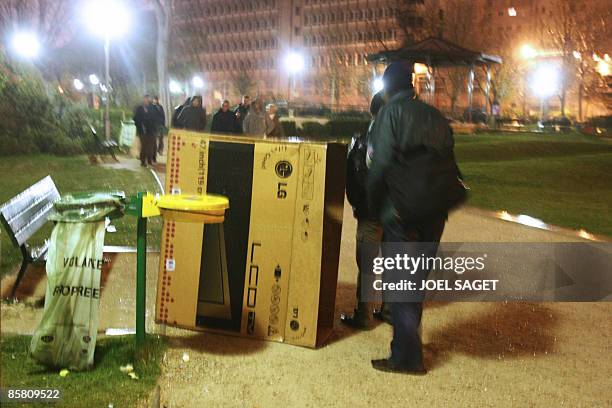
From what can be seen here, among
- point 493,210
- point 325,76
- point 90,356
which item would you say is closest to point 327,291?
point 90,356

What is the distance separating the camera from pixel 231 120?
16.4m

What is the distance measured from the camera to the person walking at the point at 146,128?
60.4 ft

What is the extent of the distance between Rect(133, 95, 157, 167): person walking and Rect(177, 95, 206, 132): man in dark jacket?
83.7 inches

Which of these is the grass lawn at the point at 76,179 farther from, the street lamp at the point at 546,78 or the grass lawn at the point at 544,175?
the street lamp at the point at 546,78

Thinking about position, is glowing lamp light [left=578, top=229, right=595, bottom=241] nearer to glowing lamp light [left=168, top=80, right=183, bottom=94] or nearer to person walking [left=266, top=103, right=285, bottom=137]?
person walking [left=266, top=103, right=285, bottom=137]

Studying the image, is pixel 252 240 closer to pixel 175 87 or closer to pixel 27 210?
pixel 27 210

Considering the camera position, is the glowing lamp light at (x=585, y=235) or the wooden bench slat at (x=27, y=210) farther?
the glowing lamp light at (x=585, y=235)

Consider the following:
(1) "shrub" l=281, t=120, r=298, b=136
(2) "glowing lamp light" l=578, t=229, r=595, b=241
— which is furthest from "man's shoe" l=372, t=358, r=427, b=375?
(1) "shrub" l=281, t=120, r=298, b=136

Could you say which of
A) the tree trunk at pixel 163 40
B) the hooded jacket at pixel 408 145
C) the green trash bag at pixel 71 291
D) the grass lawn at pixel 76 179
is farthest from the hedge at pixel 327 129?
the green trash bag at pixel 71 291

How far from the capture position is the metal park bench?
5.77 m

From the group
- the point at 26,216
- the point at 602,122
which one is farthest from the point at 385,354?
the point at 602,122

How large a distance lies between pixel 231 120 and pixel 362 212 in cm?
1094

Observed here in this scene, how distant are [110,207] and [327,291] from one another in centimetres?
184

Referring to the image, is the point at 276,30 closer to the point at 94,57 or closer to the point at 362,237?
the point at 94,57
